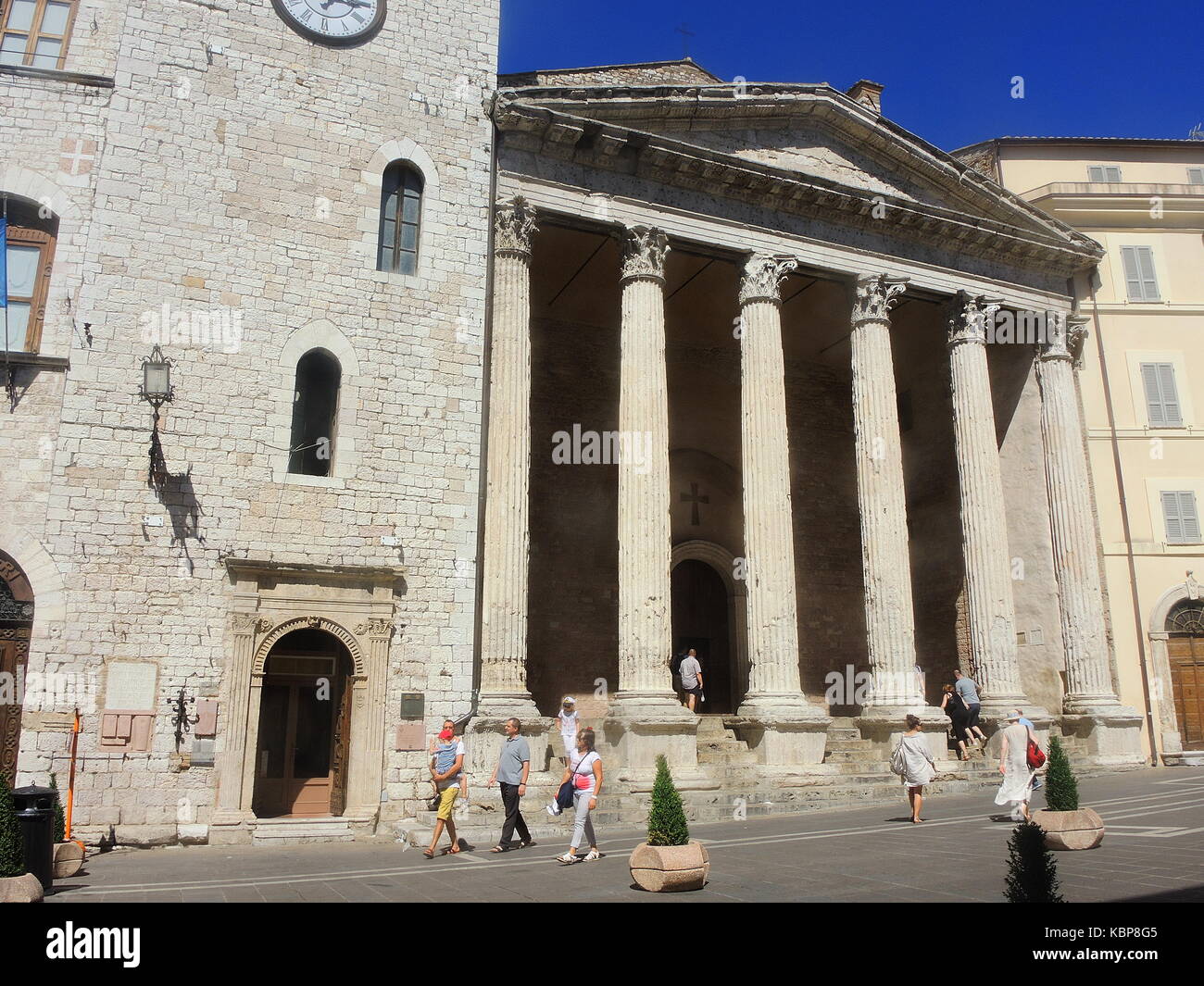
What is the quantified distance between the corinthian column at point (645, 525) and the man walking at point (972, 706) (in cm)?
588

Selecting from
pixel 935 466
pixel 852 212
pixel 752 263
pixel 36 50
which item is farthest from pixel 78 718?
pixel 935 466

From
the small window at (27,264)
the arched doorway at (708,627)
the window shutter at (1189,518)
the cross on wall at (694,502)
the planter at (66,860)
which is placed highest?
the small window at (27,264)

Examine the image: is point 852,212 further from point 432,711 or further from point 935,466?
point 432,711

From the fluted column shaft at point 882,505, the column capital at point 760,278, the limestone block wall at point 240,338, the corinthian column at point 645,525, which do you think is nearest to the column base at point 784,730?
the corinthian column at point 645,525

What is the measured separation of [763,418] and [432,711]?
7.80m

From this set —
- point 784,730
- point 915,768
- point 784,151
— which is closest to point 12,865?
point 915,768

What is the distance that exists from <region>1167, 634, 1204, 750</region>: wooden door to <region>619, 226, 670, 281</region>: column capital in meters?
13.6

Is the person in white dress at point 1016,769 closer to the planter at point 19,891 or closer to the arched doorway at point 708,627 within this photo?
the planter at point 19,891

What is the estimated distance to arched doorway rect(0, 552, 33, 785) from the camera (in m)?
12.0

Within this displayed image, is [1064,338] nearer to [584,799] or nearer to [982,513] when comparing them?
[982,513]

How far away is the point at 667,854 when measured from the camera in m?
7.74

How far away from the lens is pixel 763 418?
16969mm

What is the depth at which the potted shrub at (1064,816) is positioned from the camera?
30.2 feet

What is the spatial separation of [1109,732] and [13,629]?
1876cm
